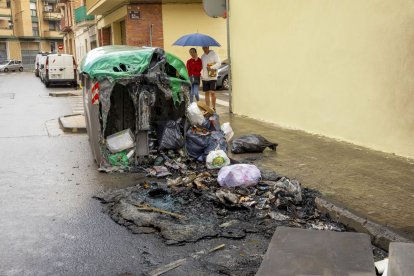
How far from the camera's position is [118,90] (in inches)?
282

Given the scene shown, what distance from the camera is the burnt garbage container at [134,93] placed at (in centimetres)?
655

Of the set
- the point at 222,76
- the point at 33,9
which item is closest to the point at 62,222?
the point at 222,76

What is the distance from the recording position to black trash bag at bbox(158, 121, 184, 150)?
23.2ft

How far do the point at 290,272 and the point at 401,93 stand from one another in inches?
185

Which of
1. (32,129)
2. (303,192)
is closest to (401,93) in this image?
(303,192)

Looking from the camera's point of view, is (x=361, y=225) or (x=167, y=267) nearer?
(x=167, y=267)

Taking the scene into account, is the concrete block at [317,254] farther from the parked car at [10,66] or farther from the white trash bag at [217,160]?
the parked car at [10,66]

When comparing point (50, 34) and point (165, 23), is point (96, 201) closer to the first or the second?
point (165, 23)

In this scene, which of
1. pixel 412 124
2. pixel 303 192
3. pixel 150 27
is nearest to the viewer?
pixel 303 192

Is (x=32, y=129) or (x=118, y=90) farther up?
(x=118, y=90)

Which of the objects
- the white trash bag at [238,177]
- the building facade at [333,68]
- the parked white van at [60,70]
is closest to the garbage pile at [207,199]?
the white trash bag at [238,177]

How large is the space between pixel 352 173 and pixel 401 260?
3471mm

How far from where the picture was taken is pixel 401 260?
96.5 inches

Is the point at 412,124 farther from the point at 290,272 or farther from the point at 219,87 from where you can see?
the point at 219,87
